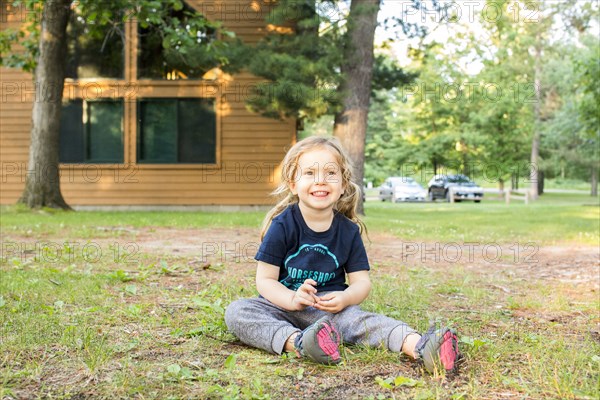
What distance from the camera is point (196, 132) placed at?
59.0 feet

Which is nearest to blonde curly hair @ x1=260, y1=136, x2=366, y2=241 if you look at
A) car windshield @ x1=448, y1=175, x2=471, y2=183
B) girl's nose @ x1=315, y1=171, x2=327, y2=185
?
girl's nose @ x1=315, y1=171, x2=327, y2=185

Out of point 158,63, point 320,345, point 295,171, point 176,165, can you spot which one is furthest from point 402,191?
point 320,345

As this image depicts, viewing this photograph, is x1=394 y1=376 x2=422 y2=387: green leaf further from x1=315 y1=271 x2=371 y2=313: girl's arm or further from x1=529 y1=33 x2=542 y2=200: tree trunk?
x1=529 y1=33 x2=542 y2=200: tree trunk

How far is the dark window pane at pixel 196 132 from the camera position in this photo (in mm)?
17922

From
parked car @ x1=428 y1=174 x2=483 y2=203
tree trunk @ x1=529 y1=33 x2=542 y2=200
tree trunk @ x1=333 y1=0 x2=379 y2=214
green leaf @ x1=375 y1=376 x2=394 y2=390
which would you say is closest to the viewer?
green leaf @ x1=375 y1=376 x2=394 y2=390

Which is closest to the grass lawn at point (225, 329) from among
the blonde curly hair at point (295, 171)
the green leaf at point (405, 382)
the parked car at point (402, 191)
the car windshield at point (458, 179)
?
the green leaf at point (405, 382)

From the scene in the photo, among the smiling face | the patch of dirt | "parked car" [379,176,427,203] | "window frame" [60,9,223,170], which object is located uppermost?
"window frame" [60,9,223,170]

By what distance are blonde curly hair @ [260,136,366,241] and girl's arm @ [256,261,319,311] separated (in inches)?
9.9

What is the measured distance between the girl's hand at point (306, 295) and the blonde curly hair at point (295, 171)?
0.50m

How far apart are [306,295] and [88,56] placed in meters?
16.4

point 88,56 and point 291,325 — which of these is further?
point 88,56

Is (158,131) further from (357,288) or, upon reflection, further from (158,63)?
(357,288)

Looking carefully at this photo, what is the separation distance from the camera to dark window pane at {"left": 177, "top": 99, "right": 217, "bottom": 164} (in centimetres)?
1792

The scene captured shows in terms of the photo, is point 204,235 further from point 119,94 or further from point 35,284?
point 119,94
